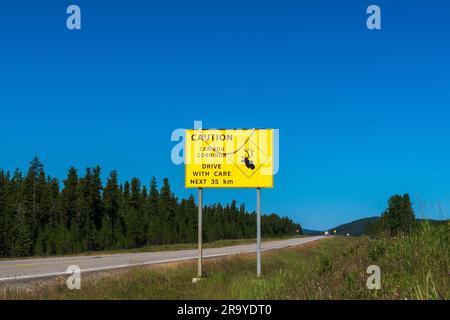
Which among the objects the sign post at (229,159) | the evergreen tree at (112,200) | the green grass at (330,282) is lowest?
the green grass at (330,282)

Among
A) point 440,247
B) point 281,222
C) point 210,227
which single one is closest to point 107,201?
point 210,227

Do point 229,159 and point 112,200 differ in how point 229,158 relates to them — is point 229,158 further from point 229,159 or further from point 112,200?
point 112,200

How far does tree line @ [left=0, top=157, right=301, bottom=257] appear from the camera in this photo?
74188 mm

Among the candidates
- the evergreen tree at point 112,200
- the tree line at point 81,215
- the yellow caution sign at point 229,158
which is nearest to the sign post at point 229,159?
the yellow caution sign at point 229,158

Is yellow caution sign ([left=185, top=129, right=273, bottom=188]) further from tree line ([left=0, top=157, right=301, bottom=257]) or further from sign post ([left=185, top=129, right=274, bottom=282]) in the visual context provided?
tree line ([left=0, top=157, right=301, bottom=257])

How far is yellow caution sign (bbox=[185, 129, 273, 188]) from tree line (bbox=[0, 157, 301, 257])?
6065cm

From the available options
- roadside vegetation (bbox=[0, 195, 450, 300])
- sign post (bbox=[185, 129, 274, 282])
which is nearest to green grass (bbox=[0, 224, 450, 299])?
roadside vegetation (bbox=[0, 195, 450, 300])

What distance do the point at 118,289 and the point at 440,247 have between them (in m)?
7.36

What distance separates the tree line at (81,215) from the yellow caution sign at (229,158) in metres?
60.7

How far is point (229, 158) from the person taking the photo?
1711cm

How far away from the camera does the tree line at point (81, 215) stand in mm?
74188

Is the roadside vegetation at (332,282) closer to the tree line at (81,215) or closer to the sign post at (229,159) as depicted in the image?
the sign post at (229,159)
